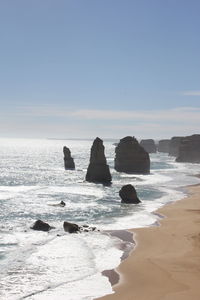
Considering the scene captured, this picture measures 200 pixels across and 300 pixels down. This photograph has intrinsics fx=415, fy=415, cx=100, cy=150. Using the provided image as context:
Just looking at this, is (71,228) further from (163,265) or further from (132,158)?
(132,158)

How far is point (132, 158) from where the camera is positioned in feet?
396

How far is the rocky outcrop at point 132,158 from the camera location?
119 m


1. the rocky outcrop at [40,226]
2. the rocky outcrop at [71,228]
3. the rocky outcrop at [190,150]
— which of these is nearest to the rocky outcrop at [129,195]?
the rocky outcrop at [71,228]

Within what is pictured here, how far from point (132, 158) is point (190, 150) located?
61.6 meters

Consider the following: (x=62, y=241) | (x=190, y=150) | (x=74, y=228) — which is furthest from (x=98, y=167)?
(x=190, y=150)

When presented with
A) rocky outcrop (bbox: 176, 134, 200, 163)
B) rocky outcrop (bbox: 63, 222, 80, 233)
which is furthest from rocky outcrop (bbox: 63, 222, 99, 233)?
rocky outcrop (bbox: 176, 134, 200, 163)

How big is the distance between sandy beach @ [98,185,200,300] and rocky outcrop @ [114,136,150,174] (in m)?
70.4

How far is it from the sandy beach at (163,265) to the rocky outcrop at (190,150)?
129 metres

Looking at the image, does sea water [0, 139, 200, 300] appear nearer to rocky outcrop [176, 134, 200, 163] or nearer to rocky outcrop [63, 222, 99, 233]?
rocky outcrop [63, 222, 99, 233]

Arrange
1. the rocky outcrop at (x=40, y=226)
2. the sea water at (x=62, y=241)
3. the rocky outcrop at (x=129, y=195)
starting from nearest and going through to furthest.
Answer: the sea water at (x=62, y=241) < the rocky outcrop at (x=40, y=226) < the rocky outcrop at (x=129, y=195)

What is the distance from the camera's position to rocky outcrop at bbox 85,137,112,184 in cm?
9325

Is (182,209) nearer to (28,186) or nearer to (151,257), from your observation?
(151,257)

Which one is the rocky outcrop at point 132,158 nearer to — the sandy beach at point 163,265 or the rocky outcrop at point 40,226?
the sandy beach at point 163,265

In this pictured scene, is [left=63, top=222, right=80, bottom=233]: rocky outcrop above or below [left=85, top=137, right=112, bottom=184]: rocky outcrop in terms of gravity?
below
